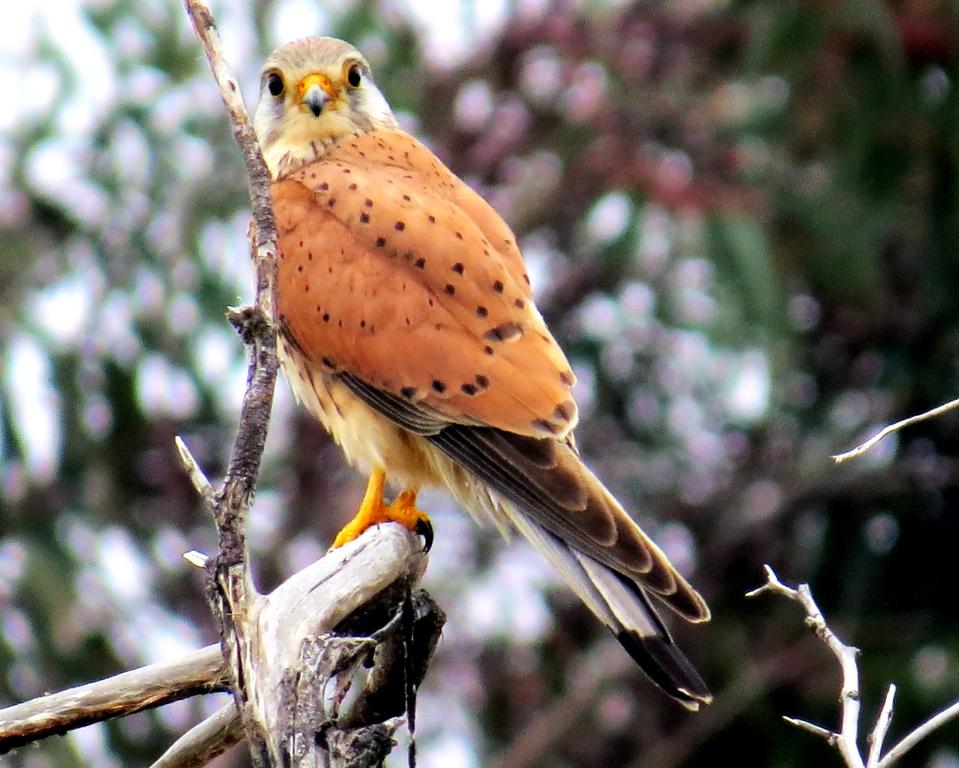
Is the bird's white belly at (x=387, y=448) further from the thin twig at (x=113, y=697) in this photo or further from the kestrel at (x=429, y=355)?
the thin twig at (x=113, y=697)

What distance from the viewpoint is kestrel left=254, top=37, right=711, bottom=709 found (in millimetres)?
3029

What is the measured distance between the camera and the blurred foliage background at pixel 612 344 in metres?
5.01

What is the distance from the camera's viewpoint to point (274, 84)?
4.13 metres

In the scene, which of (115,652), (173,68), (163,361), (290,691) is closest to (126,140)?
(173,68)

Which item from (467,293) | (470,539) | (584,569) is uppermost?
(467,293)

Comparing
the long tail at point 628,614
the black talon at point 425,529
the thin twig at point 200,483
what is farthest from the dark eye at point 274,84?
the thin twig at point 200,483

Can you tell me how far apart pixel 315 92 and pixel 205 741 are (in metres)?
1.89

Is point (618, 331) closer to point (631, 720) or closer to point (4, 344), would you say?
point (631, 720)

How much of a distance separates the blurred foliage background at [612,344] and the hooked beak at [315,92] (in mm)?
983

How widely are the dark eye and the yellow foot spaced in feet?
3.71

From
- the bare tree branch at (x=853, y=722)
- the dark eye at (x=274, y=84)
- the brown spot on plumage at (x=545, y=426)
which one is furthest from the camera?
the dark eye at (x=274, y=84)

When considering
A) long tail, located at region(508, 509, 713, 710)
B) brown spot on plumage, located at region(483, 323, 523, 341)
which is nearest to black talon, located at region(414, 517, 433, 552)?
long tail, located at region(508, 509, 713, 710)

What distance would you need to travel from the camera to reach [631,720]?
5.75 meters

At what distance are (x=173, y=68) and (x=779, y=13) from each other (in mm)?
1781
